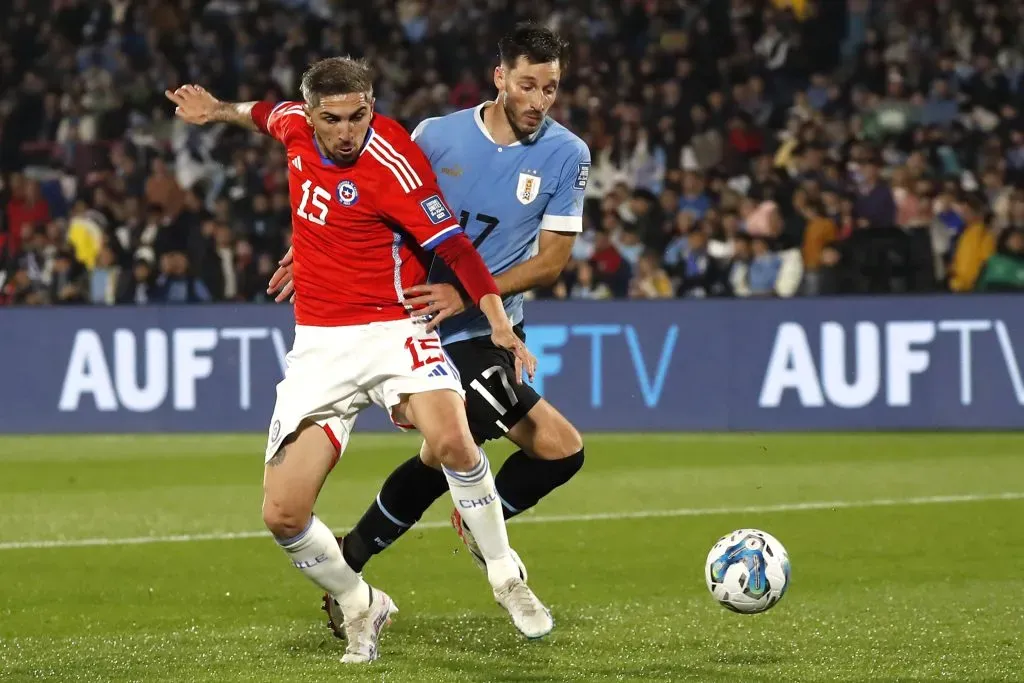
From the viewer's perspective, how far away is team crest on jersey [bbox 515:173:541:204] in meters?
6.43

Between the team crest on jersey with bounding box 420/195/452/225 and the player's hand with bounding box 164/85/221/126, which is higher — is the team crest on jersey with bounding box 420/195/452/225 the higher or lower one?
the lower one

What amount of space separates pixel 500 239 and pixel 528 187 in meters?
0.24

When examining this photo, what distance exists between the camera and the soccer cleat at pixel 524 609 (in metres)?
5.84

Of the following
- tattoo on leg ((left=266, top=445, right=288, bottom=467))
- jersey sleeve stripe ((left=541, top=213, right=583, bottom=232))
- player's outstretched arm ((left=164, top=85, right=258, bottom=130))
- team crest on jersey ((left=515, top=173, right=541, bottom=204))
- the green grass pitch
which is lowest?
the green grass pitch

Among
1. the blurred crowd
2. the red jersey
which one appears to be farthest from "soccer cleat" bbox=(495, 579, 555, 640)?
the blurred crowd

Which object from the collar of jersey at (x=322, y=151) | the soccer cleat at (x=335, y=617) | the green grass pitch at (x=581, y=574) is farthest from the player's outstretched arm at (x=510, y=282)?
the green grass pitch at (x=581, y=574)

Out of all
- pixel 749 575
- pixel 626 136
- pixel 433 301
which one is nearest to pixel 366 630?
pixel 433 301

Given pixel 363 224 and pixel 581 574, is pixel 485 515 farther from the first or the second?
pixel 581 574

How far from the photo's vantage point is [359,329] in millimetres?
5785

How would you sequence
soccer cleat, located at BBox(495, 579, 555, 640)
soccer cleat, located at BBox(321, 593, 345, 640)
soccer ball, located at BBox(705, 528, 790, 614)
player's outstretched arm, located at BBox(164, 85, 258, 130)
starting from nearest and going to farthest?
soccer cleat, located at BBox(495, 579, 555, 640), soccer ball, located at BBox(705, 528, 790, 614), soccer cleat, located at BBox(321, 593, 345, 640), player's outstretched arm, located at BBox(164, 85, 258, 130)

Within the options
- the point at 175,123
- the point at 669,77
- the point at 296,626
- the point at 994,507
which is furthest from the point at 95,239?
the point at 296,626

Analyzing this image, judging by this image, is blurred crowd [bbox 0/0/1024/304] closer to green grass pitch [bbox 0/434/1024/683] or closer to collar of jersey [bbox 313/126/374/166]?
green grass pitch [bbox 0/434/1024/683]

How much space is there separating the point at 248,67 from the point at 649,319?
842 cm

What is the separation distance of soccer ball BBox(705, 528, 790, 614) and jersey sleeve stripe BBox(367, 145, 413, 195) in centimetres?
172
